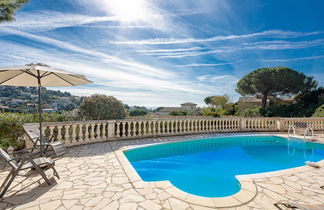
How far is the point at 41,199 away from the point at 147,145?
14.9ft

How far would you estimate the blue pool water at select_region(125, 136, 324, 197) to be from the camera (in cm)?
411

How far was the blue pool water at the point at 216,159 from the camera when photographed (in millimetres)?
4113

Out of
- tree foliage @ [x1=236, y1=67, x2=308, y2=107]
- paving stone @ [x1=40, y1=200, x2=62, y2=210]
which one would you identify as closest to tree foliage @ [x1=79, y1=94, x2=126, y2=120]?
paving stone @ [x1=40, y1=200, x2=62, y2=210]

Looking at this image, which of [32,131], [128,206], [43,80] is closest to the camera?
[128,206]

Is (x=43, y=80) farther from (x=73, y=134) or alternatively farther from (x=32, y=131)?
(x=73, y=134)

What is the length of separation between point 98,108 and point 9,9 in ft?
19.5

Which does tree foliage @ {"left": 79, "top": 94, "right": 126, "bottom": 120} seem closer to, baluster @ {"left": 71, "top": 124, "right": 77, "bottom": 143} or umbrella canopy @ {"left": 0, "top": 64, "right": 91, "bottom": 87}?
baluster @ {"left": 71, "top": 124, "right": 77, "bottom": 143}

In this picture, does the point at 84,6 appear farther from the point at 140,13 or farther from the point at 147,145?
the point at 147,145

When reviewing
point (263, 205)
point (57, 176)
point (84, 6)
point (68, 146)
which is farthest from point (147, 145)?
point (84, 6)

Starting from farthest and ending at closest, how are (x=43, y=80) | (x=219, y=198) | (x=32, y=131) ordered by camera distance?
(x=43, y=80) < (x=32, y=131) < (x=219, y=198)

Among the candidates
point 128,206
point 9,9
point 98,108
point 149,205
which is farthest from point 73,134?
point 9,9

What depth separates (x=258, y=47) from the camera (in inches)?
587

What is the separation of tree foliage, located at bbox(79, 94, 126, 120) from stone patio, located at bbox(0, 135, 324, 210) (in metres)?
5.86

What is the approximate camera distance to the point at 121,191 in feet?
9.89
